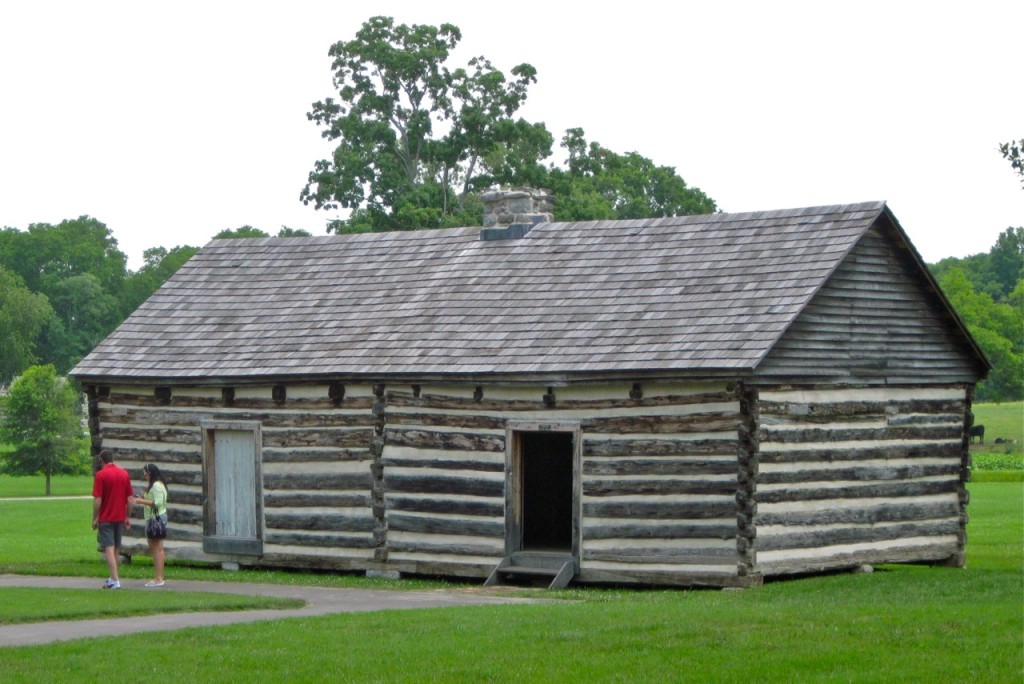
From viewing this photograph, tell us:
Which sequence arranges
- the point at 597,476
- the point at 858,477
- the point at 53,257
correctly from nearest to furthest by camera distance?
1. the point at 597,476
2. the point at 858,477
3. the point at 53,257

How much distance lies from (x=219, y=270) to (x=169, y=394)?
3.33m

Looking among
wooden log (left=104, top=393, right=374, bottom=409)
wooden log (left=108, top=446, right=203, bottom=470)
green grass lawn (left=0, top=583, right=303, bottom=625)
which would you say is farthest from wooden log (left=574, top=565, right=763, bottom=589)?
wooden log (left=108, top=446, right=203, bottom=470)

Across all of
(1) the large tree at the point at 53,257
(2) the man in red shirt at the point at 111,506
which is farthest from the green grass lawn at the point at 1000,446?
(1) the large tree at the point at 53,257

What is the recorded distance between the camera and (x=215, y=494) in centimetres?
2389

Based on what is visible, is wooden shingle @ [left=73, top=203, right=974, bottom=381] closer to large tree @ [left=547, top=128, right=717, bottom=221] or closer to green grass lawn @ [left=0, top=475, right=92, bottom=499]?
green grass lawn @ [left=0, top=475, right=92, bottom=499]

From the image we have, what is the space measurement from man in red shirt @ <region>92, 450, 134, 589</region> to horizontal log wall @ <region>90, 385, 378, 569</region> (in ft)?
9.87

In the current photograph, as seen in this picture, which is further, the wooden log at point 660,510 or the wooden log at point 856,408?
the wooden log at point 856,408

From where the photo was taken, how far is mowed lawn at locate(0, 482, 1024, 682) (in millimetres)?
12945

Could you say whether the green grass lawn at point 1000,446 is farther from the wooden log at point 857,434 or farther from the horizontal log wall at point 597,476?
the horizontal log wall at point 597,476

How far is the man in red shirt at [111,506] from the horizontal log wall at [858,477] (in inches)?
299

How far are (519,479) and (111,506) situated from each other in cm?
506

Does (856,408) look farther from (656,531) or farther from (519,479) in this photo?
(519,479)

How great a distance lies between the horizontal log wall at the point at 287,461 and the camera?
22750 mm

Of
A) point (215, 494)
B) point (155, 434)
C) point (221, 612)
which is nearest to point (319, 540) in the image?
point (215, 494)
